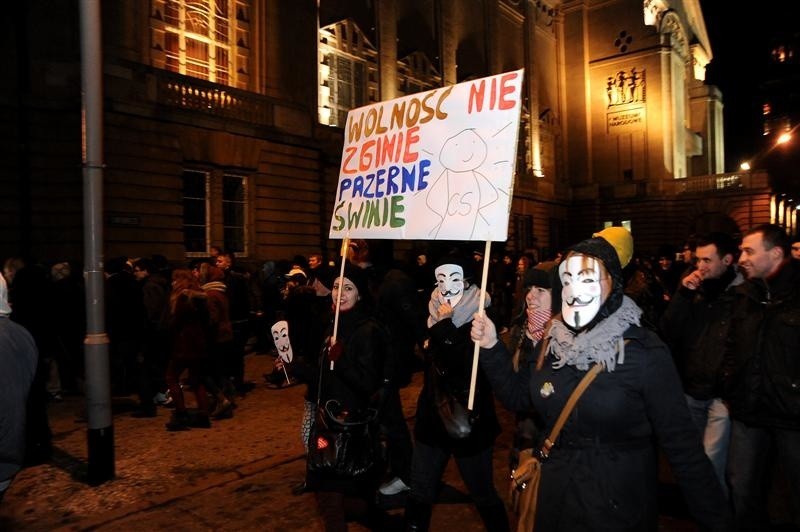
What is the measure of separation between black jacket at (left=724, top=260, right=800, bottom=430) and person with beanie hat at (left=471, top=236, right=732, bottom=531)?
1.47 metres

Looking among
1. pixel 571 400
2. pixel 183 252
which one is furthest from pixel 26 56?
pixel 571 400

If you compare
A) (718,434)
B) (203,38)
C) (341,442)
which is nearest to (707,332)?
(718,434)

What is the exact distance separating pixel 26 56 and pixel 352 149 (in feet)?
42.5

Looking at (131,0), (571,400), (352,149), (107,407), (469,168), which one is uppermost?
(131,0)

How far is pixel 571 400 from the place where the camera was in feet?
7.20

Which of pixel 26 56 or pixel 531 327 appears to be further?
pixel 26 56

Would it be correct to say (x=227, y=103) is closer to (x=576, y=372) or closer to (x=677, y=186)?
(x=576, y=372)

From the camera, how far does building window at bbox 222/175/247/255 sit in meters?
17.0

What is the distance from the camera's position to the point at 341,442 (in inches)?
135

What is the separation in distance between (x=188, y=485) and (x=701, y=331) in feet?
13.9

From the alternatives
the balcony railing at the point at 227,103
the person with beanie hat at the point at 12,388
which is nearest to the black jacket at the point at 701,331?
the person with beanie hat at the point at 12,388

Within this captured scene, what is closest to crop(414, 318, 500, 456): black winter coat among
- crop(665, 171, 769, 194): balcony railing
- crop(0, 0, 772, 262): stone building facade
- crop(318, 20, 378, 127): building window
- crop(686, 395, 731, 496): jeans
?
crop(686, 395, 731, 496): jeans

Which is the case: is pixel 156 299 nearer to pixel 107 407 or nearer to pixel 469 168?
pixel 107 407

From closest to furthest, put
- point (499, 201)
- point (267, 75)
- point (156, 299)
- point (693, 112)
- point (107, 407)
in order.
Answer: point (499, 201) → point (107, 407) → point (156, 299) → point (267, 75) → point (693, 112)
